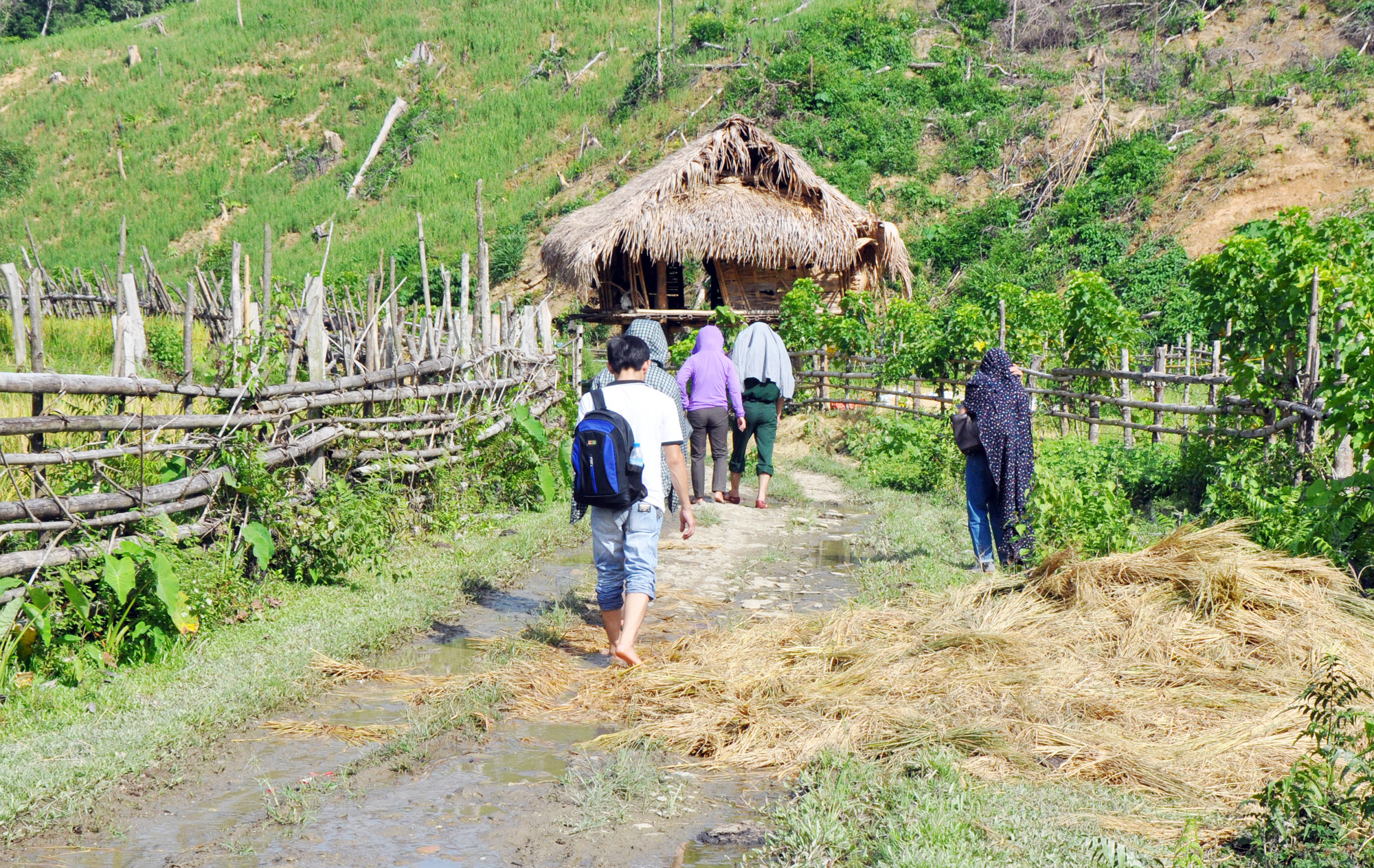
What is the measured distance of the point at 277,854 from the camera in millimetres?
2979

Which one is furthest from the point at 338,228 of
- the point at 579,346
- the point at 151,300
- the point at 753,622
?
the point at 753,622

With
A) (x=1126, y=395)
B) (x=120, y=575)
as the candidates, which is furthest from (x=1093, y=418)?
(x=120, y=575)

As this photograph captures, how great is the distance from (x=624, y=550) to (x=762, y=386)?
4.50 metres

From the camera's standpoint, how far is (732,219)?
17547 millimetres

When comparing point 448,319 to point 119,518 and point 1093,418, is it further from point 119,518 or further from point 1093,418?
point 1093,418

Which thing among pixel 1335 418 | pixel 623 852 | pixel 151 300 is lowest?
pixel 623 852

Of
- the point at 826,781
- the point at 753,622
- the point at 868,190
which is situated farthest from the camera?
the point at 868,190

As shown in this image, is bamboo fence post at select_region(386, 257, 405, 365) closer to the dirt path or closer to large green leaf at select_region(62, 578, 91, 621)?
large green leaf at select_region(62, 578, 91, 621)

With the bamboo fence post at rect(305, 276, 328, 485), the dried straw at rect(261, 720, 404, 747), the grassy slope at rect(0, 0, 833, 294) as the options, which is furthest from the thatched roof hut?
the dried straw at rect(261, 720, 404, 747)

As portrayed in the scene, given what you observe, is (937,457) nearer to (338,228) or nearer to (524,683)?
(524,683)

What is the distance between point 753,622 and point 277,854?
9.48 ft

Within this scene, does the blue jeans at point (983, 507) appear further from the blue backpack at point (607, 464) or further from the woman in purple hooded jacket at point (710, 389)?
the woman in purple hooded jacket at point (710, 389)

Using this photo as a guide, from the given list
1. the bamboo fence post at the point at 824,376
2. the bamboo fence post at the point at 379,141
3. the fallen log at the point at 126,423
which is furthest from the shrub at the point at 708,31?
the fallen log at the point at 126,423

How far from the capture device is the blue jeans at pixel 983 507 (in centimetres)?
637
